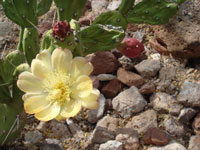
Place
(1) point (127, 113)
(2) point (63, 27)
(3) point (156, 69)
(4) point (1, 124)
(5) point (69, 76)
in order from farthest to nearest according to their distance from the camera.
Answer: (3) point (156, 69) → (1) point (127, 113) → (4) point (1, 124) → (5) point (69, 76) → (2) point (63, 27)

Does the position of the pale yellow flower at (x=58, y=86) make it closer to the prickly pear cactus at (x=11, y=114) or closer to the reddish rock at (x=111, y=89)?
the prickly pear cactus at (x=11, y=114)

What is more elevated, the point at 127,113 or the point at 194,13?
the point at 194,13

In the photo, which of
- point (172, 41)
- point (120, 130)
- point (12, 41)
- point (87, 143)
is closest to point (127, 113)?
point (120, 130)

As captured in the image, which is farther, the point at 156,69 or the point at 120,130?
the point at 156,69

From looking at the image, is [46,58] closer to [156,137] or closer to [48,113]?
[48,113]

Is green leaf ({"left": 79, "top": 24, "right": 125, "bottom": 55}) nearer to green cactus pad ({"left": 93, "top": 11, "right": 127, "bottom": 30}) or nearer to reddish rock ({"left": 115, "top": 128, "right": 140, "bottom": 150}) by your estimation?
green cactus pad ({"left": 93, "top": 11, "right": 127, "bottom": 30})

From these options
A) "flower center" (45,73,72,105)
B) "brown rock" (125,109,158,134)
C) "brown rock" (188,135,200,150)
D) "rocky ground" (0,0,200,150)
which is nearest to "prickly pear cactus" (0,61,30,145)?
"rocky ground" (0,0,200,150)

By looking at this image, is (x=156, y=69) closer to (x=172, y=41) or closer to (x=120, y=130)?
(x=172, y=41)
